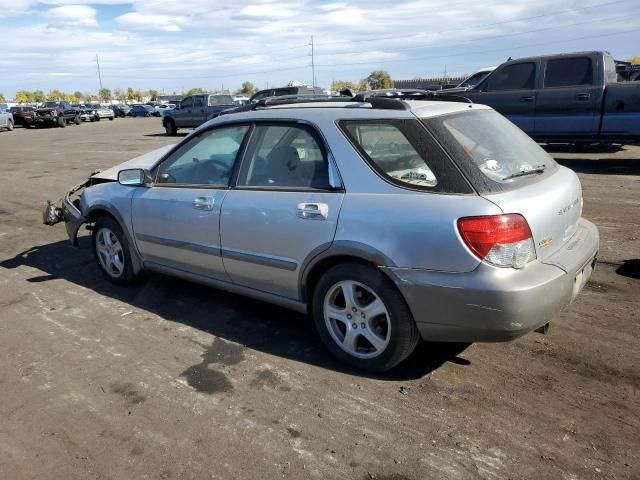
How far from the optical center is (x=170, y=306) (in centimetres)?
462

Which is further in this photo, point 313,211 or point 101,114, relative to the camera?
point 101,114

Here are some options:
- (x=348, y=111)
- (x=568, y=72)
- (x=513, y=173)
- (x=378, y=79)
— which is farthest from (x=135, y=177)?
(x=378, y=79)

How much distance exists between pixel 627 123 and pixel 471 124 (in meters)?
8.12

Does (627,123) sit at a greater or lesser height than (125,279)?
greater

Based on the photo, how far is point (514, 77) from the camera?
11578 mm

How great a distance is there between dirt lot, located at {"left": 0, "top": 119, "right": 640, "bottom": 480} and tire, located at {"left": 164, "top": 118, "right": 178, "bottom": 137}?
68.2 feet

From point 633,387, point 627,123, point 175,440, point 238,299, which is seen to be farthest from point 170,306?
point 627,123

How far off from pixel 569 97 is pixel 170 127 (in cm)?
1849

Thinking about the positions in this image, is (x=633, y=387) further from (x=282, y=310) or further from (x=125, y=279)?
(x=125, y=279)

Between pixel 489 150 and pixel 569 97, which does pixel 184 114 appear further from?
pixel 489 150

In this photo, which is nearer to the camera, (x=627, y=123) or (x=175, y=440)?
(x=175, y=440)

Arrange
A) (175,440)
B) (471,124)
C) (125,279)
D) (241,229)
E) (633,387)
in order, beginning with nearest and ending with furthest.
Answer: (175,440) < (633,387) < (471,124) < (241,229) < (125,279)

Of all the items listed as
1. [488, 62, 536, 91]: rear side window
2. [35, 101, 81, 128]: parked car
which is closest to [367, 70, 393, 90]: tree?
[35, 101, 81, 128]: parked car

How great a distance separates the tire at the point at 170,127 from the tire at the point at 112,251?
66.9 feet
